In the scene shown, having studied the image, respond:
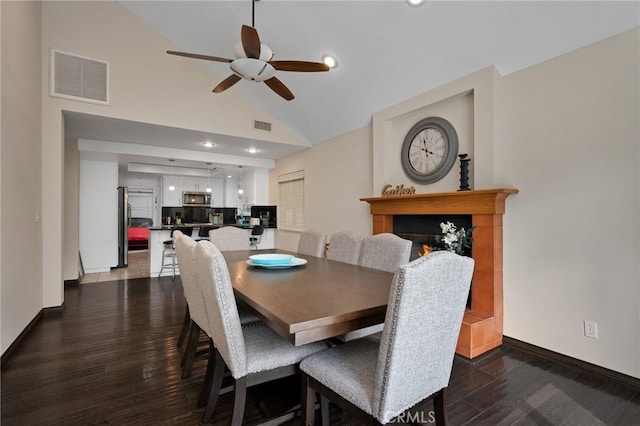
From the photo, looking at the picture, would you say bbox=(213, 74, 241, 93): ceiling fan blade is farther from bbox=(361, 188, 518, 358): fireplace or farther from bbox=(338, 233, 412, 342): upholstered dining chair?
bbox=(361, 188, 518, 358): fireplace

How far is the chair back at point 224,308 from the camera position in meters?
1.33

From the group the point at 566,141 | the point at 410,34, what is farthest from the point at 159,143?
the point at 566,141

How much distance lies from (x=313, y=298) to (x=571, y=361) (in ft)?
7.63

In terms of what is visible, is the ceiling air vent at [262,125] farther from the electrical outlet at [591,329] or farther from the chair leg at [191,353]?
the electrical outlet at [591,329]

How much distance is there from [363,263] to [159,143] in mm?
4321

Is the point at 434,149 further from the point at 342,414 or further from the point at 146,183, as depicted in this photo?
the point at 146,183

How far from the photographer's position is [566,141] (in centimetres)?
243

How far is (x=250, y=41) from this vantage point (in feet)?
7.44

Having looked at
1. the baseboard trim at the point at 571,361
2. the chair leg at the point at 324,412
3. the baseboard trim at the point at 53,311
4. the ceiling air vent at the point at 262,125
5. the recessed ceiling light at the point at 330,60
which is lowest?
the baseboard trim at the point at 571,361

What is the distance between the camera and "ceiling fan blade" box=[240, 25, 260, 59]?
2.17 m

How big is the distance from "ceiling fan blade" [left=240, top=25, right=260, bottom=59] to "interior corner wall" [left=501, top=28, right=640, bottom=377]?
2.28 m

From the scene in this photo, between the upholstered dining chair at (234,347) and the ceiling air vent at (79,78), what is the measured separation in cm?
339

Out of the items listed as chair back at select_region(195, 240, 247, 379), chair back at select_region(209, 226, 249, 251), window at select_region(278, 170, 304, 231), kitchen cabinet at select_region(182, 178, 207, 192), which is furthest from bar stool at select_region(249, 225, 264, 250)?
chair back at select_region(195, 240, 247, 379)

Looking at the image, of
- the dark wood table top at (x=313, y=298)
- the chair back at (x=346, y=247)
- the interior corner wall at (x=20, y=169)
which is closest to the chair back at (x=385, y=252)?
the chair back at (x=346, y=247)
